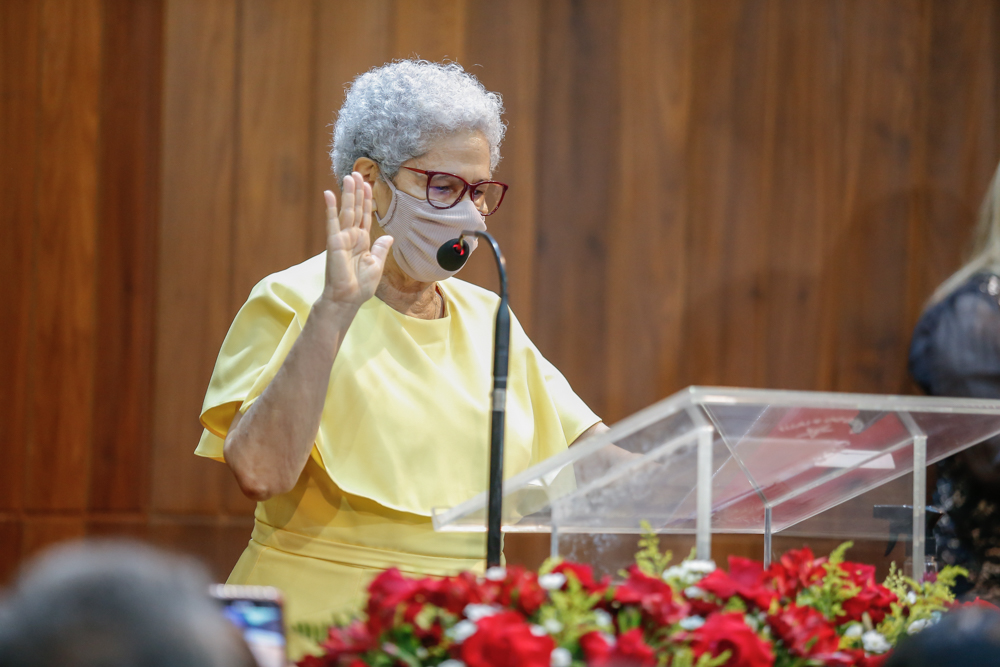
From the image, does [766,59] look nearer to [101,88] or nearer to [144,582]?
[101,88]

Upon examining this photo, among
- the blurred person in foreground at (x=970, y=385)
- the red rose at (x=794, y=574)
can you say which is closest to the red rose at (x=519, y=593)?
the red rose at (x=794, y=574)

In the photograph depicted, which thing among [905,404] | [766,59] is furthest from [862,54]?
[905,404]

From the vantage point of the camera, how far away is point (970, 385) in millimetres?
2385

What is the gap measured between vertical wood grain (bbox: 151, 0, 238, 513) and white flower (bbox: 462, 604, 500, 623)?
2.44 m

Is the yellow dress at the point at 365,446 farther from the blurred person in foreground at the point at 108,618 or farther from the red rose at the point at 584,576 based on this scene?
the blurred person in foreground at the point at 108,618

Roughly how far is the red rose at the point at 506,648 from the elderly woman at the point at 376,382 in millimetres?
890

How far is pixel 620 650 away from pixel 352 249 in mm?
1080

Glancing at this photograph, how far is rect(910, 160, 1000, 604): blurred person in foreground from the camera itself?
2311mm

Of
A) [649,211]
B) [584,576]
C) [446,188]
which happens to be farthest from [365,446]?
[649,211]

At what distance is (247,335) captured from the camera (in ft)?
6.43

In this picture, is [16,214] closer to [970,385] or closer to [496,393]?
[496,393]

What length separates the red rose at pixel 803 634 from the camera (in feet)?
3.73

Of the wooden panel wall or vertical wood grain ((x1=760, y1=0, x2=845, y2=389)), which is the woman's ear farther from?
vertical wood grain ((x1=760, y1=0, x2=845, y2=389))

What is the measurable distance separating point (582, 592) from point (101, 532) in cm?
260
